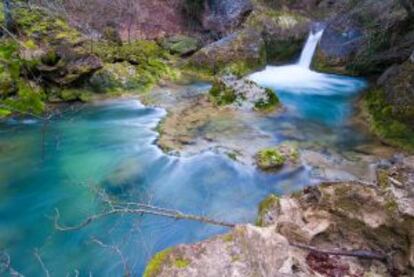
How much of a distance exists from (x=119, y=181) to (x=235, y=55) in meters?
8.29

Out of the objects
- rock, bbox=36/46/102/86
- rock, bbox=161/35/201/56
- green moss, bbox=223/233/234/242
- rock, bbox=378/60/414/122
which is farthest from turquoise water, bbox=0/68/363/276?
rock, bbox=161/35/201/56

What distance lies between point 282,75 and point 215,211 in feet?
29.2

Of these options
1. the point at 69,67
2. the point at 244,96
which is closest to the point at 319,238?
the point at 244,96

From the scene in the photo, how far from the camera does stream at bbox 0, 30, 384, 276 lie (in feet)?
18.6

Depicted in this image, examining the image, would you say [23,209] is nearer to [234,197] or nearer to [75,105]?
[234,197]

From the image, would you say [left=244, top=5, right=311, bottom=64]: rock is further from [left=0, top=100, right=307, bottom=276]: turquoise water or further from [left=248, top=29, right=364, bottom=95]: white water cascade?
[left=0, top=100, right=307, bottom=276]: turquoise water

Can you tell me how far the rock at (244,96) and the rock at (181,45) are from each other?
19.4 ft

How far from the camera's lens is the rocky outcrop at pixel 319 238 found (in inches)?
111

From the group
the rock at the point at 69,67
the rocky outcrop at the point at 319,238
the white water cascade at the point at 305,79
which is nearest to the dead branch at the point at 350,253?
the rocky outcrop at the point at 319,238

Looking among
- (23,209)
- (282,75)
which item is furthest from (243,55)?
(23,209)

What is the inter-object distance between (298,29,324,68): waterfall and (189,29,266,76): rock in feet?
5.17

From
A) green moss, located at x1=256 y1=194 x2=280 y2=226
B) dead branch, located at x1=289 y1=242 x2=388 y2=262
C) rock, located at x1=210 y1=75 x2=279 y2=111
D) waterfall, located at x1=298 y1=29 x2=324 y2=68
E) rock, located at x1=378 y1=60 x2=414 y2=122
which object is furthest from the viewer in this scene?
waterfall, located at x1=298 y1=29 x2=324 y2=68

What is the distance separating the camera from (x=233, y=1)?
17359mm

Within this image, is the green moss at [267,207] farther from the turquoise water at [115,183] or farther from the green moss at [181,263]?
the turquoise water at [115,183]
